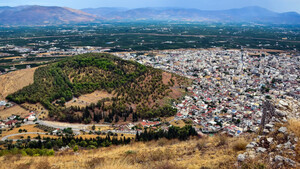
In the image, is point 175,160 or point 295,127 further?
point 175,160

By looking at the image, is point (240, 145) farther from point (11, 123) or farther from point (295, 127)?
point (11, 123)

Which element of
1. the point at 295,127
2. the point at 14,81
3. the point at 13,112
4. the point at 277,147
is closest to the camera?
the point at 277,147

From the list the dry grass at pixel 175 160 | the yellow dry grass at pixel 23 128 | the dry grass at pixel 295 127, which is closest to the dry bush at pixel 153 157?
the dry grass at pixel 175 160

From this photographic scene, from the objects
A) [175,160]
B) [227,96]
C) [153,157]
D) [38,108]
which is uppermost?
[175,160]

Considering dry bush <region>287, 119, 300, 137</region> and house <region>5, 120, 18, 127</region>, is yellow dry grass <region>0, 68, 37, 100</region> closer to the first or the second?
house <region>5, 120, 18, 127</region>

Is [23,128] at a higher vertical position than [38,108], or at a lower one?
lower

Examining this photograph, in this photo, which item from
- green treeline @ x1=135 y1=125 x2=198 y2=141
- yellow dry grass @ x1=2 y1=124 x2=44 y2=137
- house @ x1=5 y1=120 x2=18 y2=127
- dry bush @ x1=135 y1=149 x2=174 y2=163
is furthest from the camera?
house @ x1=5 y1=120 x2=18 y2=127

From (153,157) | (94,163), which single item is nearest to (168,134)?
(153,157)

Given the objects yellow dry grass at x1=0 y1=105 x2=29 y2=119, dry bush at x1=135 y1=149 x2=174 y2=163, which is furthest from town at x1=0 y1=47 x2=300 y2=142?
dry bush at x1=135 y1=149 x2=174 y2=163
